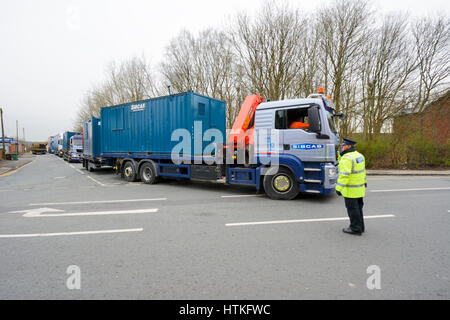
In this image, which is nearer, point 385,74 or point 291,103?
point 291,103

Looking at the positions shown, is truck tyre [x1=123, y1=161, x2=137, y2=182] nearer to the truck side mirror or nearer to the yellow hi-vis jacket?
the truck side mirror

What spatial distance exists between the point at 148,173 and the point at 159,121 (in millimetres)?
2356

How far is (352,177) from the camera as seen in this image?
385 cm

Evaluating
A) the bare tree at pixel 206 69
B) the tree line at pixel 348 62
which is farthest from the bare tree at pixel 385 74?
the bare tree at pixel 206 69

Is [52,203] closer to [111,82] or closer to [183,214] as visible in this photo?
[183,214]

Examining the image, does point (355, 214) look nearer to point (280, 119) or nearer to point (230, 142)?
point (280, 119)

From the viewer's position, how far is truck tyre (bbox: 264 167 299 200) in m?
6.36

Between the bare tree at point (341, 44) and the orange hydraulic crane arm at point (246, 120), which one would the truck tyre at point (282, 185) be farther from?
the bare tree at point (341, 44)

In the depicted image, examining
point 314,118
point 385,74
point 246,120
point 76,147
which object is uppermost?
point 385,74

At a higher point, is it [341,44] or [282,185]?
[341,44]

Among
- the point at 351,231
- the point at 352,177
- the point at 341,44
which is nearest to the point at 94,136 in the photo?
the point at 352,177

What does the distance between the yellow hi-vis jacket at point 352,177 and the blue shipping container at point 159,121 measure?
17.1 feet

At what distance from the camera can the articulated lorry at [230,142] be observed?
6.04 metres

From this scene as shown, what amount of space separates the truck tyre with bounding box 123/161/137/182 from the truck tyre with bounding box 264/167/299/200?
6.18 meters
